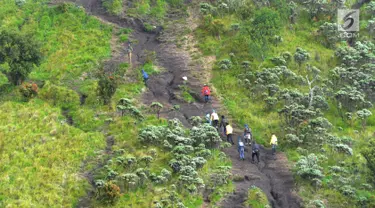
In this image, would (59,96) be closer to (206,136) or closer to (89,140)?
(89,140)

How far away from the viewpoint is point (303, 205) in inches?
1275

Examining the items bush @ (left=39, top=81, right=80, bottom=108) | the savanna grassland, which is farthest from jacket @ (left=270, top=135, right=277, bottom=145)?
bush @ (left=39, top=81, right=80, bottom=108)

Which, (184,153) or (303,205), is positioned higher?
(184,153)

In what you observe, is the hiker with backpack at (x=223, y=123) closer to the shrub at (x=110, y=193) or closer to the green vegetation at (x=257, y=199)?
the green vegetation at (x=257, y=199)

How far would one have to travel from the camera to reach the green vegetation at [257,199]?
31281mm

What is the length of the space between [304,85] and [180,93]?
448 inches

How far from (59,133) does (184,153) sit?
28.7 feet

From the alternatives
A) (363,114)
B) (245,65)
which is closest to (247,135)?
(363,114)

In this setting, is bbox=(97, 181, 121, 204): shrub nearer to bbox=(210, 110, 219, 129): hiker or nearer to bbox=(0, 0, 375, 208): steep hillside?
bbox=(0, 0, 375, 208): steep hillside

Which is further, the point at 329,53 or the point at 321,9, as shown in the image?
the point at 321,9

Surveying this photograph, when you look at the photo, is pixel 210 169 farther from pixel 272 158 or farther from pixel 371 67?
pixel 371 67

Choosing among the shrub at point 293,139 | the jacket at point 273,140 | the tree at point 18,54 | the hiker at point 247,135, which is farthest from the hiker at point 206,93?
the tree at point 18,54

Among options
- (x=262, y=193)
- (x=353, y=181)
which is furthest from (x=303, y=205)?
(x=353, y=181)

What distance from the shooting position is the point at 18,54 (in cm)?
4234
